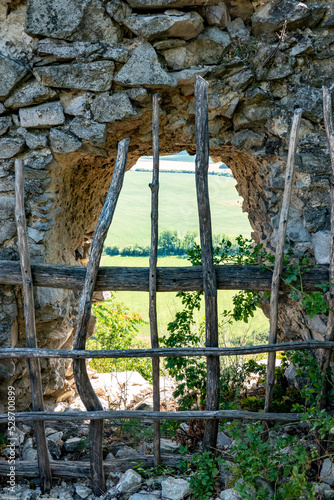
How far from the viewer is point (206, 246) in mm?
2699

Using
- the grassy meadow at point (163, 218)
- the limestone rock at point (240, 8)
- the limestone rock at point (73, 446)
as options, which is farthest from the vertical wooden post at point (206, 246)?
the grassy meadow at point (163, 218)

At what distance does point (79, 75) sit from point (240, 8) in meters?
1.26

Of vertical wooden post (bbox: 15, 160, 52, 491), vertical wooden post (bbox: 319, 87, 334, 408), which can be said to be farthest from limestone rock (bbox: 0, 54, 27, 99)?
vertical wooden post (bbox: 319, 87, 334, 408)

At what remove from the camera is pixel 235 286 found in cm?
277

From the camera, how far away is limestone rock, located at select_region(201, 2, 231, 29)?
9.94 feet

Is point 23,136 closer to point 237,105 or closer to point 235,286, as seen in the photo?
point 237,105

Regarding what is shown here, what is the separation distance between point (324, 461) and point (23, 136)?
2.99 metres

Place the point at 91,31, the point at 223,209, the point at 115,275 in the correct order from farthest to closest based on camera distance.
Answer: the point at 223,209 < the point at 91,31 < the point at 115,275

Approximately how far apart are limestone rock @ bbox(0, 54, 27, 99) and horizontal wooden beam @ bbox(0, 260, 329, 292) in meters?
1.31

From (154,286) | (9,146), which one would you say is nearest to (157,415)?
(154,286)

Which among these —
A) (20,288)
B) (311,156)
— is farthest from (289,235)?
(20,288)

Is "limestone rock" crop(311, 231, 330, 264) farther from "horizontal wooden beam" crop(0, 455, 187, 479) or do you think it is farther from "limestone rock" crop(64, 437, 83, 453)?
"limestone rock" crop(64, 437, 83, 453)

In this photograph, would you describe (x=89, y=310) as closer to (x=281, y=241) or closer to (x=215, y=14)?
(x=281, y=241)

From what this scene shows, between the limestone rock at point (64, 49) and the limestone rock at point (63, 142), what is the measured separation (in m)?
0.49
